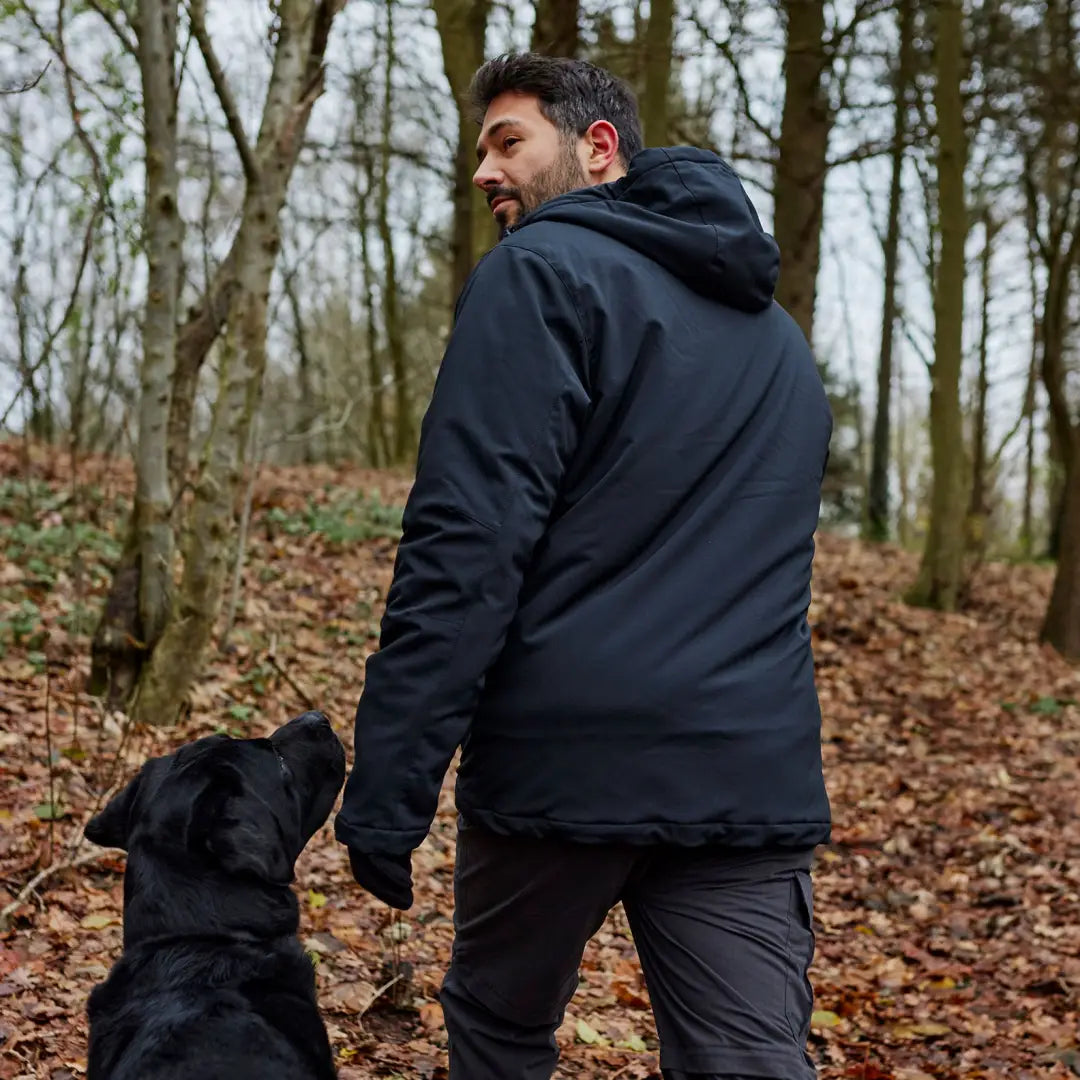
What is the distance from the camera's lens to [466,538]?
216 cm

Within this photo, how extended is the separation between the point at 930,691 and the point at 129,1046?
901 cm

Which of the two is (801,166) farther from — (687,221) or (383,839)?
(383,839)

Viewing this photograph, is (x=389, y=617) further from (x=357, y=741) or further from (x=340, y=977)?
(x=340, y=977)

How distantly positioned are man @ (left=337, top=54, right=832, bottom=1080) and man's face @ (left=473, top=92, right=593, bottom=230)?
0.75 feet

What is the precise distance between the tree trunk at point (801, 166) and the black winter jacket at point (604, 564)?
403 inches

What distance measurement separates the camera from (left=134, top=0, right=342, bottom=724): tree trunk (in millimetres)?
6668

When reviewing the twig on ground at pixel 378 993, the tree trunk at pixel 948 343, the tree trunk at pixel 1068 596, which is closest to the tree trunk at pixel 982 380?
the tree trunk at pixel 948 343

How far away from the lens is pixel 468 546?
216 centimetres

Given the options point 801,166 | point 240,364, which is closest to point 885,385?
point 801,166

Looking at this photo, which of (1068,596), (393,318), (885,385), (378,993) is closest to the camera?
(378,993)

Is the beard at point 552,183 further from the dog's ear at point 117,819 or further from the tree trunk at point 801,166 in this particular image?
the tree trunk at point 801,166

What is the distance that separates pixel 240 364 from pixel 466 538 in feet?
17.2

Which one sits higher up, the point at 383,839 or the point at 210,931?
the point at 383,839

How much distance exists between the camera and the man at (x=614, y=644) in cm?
216
